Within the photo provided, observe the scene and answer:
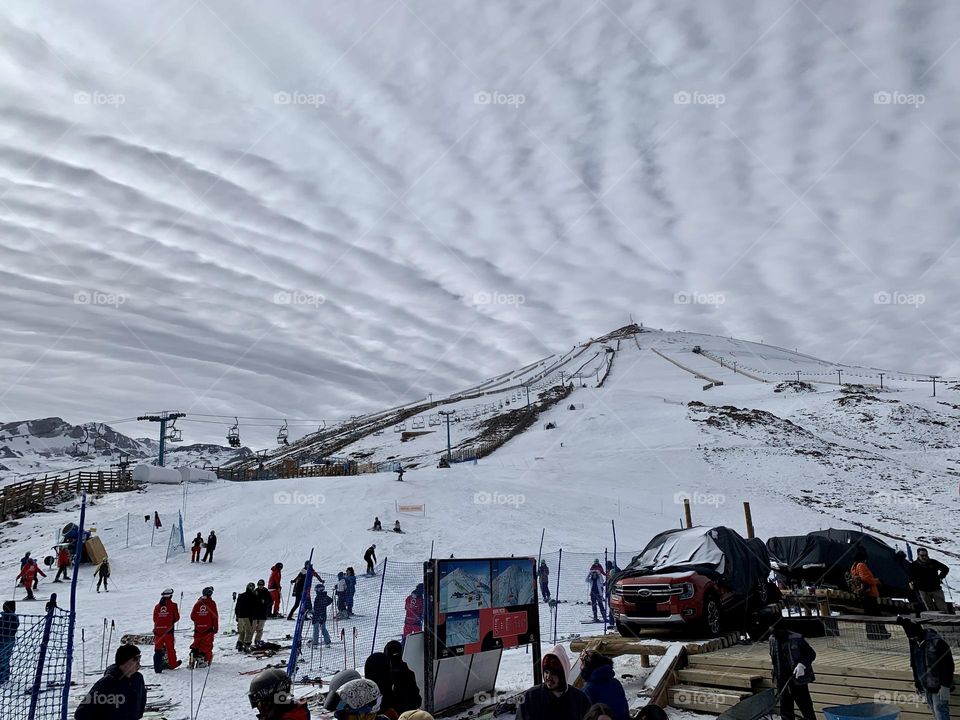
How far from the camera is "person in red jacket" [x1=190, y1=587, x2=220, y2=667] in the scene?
10555 millimetres

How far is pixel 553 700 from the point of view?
4633 mm

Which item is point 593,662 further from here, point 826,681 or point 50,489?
point 50,489

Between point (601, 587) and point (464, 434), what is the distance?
48.5 metres

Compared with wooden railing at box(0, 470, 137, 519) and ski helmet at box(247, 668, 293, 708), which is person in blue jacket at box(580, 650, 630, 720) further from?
wooden railing at box(0, 470, 137, 519)

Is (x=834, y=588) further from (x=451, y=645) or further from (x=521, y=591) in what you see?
(x=451, y=645)

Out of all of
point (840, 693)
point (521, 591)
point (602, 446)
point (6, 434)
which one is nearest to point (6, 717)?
point (521, 591)

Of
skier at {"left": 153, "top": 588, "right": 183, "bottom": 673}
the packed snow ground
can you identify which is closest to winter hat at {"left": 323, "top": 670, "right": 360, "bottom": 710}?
the packed snow ground

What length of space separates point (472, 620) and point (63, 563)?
59.4ft

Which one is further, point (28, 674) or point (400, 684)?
point (28, 674)

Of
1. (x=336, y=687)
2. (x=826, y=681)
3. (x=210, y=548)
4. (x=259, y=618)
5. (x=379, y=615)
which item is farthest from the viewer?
(x=210, y=548)

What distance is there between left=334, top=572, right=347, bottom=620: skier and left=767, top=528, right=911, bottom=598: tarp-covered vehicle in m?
10.1

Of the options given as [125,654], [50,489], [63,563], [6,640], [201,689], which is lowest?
[201,689]

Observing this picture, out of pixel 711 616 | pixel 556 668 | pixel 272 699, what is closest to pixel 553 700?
pixel 556 668

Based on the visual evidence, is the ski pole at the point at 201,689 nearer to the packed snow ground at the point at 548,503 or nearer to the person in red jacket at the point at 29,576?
the packed snow ground at the point at 548,503
